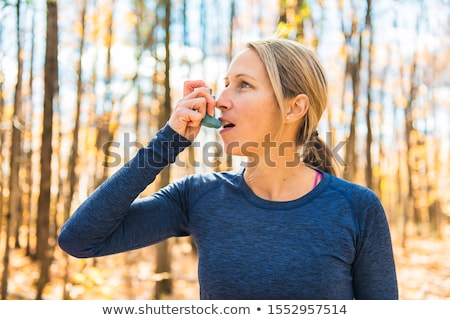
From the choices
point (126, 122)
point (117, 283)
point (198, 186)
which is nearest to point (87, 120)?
point (126, 122)

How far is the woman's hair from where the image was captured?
166 centimetres

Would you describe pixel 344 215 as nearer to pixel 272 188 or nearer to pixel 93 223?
pixel 272 188

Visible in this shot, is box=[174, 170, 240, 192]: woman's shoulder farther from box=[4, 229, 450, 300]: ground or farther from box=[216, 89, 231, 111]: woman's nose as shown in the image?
box=[4, 229, 450, 300]: ground

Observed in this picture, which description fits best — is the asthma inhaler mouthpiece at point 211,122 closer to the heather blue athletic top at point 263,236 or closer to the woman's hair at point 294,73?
the heather blue athletic top at point 263,236

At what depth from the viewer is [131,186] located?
60.2 inches

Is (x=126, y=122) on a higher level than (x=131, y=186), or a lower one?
higher

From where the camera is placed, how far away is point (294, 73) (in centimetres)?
170

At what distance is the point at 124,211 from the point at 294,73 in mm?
805

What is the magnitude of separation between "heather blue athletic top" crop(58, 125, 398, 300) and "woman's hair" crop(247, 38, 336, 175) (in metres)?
0.34

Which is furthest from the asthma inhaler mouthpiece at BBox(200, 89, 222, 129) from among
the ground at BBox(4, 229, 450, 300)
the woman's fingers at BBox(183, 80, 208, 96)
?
the ground at BBox(4, 229, 450, 300)

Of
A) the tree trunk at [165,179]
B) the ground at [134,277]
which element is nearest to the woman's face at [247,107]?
the ground at [134,277]

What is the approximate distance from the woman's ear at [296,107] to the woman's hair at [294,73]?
0.06 ft

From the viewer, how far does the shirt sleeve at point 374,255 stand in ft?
4.99
